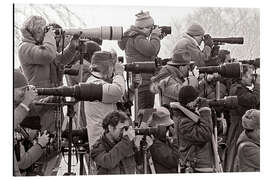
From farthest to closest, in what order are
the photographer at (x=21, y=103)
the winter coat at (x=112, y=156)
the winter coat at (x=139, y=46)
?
the winter coat at (x=139, y=46) < the winter coat at (x=112, y=156) < the photographer at (x=21, y=103)

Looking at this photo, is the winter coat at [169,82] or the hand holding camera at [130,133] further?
the winter coat at [169,82]

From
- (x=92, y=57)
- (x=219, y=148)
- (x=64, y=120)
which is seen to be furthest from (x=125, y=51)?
(x=219, y=148)

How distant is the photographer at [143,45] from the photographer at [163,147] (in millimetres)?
101

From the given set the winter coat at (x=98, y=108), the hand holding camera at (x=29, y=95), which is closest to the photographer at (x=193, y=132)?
the winter coat at (x=98, y=108)

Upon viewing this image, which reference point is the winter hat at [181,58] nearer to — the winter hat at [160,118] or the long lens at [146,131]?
the winter hat at [160,118]

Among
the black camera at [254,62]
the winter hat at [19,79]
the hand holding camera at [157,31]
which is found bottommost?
the winter hat at [19,79]

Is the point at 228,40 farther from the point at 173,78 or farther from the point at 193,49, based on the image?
the point at 173,78

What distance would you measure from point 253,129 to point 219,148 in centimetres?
29

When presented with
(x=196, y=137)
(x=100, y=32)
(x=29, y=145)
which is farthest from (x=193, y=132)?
(x=29, y=145)

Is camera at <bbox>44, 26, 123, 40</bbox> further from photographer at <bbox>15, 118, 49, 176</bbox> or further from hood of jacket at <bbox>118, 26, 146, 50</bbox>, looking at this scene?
photographer at <bbox>15, 118, 49, 176</bbox>

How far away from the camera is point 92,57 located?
4.58 meters

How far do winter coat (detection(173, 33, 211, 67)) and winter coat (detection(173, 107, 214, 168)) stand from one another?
349 mm

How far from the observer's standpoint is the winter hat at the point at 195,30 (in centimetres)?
475

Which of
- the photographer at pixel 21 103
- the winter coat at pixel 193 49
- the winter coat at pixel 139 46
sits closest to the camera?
the photographer at pixel 21 103
